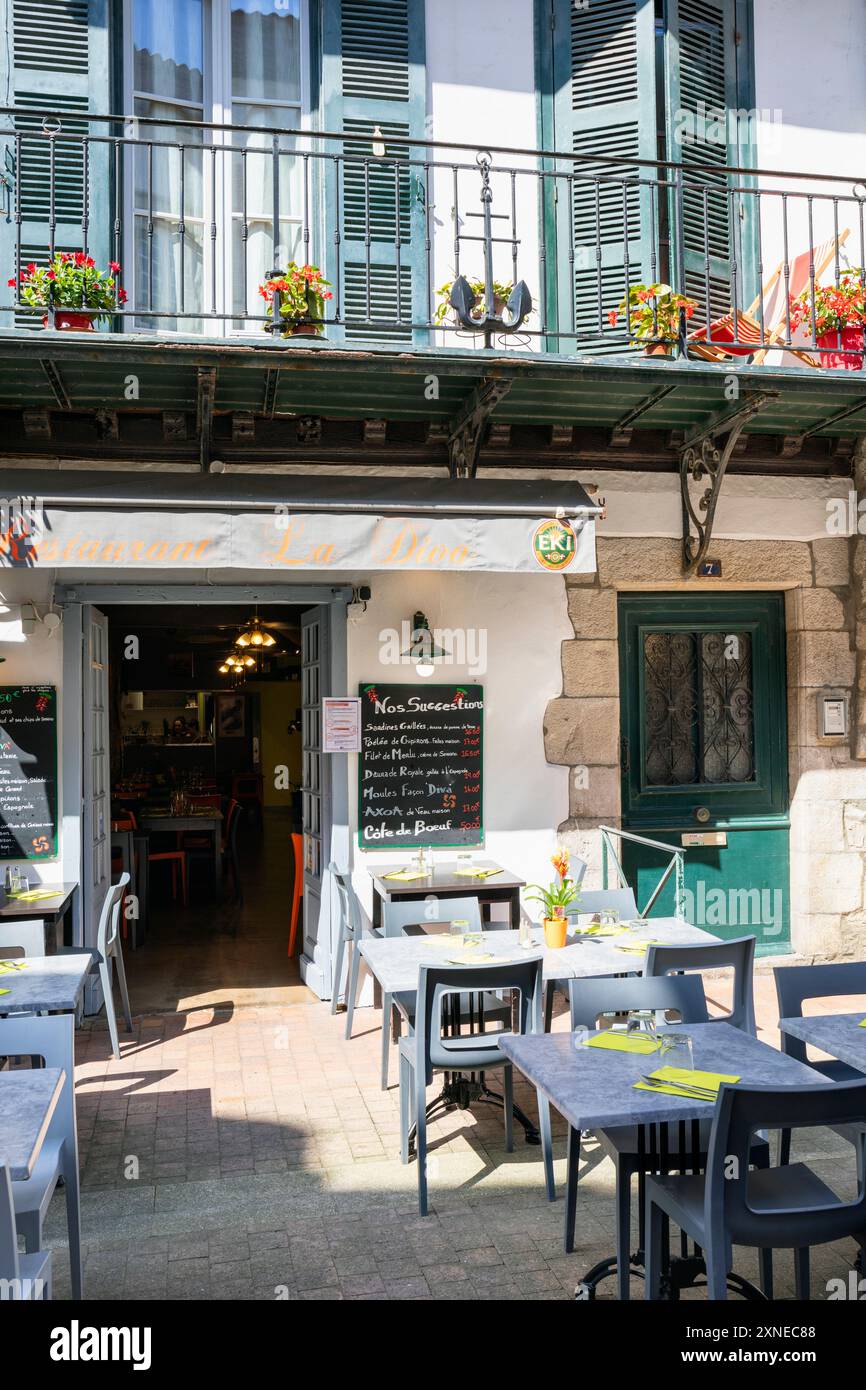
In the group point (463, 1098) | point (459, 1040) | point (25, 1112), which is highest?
point (25, 1112)

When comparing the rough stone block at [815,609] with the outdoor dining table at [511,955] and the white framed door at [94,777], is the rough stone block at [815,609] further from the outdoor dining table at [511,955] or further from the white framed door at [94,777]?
the white framed door at [94,777]

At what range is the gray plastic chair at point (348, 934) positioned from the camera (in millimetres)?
6715

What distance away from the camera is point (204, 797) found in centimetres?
1267

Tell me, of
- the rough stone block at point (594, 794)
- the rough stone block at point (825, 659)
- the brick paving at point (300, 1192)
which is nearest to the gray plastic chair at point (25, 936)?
the brick paving at point (300, 1192)

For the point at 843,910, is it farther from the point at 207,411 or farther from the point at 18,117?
the point at 18,117

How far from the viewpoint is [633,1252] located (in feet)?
13.2

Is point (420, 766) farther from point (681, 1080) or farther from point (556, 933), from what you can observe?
point (681, 1080)

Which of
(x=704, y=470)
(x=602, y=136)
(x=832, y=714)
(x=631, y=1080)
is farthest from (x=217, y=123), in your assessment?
(x=631, y=1080)

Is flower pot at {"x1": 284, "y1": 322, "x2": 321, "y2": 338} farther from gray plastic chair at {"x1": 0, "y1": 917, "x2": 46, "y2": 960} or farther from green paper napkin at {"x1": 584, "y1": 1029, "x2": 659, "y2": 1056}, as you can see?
A: green paper napkin at {"x1": 584, "y1": 1029, "x2": 659, "y2": 1056}

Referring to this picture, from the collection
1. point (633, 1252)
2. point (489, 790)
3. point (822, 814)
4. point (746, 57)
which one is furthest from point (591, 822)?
point (746, 57)

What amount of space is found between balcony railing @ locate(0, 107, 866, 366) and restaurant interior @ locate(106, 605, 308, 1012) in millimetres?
3116

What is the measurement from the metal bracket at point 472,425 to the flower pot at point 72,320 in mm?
2275

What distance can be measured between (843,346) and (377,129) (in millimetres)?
3459
